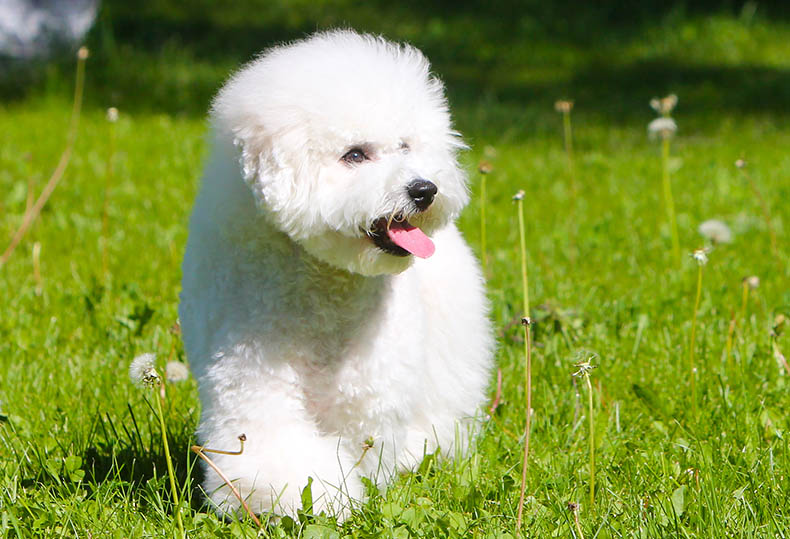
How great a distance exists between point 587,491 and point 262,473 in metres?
0.93

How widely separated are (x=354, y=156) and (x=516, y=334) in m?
1.85

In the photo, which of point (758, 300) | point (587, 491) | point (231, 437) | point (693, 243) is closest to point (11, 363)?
point (231, 437)

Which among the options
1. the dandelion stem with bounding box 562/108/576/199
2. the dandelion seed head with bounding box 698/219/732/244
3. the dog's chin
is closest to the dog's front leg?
the dog's chin

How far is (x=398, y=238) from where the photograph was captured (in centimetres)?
273

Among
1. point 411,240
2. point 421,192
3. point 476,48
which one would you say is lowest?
point 476,48

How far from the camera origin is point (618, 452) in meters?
3.29

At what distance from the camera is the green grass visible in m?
2.81

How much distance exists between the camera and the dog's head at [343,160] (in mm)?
2686

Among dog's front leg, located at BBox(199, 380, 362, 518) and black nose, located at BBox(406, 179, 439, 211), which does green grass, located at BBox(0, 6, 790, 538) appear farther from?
black nose, located at BBox(406, 179, 439, 211)

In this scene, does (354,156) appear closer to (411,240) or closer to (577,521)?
(411,240)

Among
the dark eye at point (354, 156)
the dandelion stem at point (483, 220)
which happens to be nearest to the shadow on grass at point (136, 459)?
the dark eye at point (354, 156)

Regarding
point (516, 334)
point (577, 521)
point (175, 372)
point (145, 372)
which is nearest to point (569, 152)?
point (516, 334)

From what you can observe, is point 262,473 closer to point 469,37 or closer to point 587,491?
point 587,491

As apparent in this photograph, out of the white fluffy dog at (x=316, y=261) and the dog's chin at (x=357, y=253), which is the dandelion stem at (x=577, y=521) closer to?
the white fluffy dog at (x=316, y=261)
